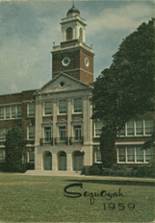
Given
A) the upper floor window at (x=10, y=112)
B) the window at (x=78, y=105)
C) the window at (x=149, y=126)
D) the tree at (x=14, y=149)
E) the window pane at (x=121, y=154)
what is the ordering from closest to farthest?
the window at (x=149, y=126)
the window pane at (x=121, y=154)
the window at (x=78, y=105)
the tree at (x=14, y=149)
the upper floor window at (x=10, y=112)

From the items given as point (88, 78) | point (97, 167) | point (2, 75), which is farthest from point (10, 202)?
point (88, 78)

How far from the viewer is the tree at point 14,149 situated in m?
41.2

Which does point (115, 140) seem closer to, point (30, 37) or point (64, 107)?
point (64, 107)

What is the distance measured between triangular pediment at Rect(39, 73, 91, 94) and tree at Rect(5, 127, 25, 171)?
525 cm

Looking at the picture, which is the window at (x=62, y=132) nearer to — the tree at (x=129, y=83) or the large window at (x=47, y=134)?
the large window at (x=47, y=134)

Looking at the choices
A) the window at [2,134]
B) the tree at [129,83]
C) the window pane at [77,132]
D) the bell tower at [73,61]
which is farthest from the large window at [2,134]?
the tree at [129,83]

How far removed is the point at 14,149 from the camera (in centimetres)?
4131

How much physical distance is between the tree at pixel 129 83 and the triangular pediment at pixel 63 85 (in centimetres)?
1557

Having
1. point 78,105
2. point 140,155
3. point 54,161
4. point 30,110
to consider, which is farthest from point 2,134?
point 140,155

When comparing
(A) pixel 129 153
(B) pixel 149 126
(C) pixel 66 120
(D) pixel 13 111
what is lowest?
(A) pixel 129 153

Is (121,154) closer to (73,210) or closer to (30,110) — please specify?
(30,110)

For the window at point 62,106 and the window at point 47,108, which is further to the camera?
the window at point 47,108

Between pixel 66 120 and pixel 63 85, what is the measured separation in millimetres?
3327

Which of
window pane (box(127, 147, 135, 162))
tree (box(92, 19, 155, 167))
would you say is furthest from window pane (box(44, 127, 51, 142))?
tree (box(92, 19, 155, 167))
